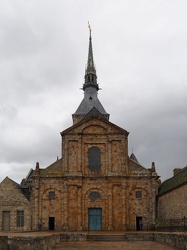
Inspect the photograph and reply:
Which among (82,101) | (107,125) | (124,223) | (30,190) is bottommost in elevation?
(124,223)

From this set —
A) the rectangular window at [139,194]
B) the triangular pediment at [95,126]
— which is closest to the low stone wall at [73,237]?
the rectangular window at [139,194]

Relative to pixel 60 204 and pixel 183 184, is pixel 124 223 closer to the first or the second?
pixel 60 204

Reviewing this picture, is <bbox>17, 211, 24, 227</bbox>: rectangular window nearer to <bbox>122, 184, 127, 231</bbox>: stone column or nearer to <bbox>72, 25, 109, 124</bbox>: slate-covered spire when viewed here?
<bbox>122, 184, 127, 231</bbox>: stone column

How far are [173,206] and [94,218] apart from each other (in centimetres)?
972

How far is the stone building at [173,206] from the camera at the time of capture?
97.9 ft

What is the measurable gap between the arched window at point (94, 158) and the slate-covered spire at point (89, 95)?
2084 centimetres

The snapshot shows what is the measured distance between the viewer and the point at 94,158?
133 ft

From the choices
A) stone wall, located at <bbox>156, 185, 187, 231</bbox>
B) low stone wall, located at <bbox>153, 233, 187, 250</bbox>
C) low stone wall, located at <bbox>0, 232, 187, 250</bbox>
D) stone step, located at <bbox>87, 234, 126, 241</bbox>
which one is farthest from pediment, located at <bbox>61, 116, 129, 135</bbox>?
low stone wall, located at <bbox>0, 232, 187, 250</bbox>

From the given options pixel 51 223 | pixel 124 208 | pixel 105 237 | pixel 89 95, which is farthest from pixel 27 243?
pixel 89 95

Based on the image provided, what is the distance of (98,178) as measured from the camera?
131 ft

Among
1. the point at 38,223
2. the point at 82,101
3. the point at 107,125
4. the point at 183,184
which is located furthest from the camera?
the point at 82,101

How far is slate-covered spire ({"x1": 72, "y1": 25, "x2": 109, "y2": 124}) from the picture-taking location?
213ft

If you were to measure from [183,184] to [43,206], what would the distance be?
16286 mm

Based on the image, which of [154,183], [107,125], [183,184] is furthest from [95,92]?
[183,184]
